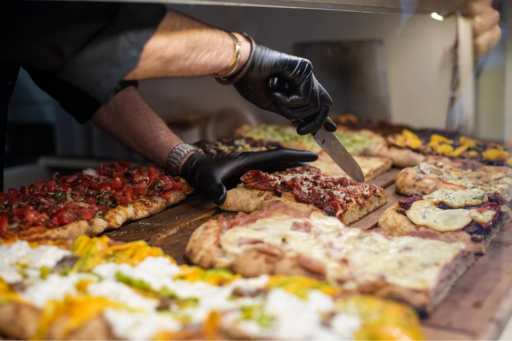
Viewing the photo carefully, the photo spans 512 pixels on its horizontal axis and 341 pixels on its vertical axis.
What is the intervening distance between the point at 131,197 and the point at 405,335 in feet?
7.42

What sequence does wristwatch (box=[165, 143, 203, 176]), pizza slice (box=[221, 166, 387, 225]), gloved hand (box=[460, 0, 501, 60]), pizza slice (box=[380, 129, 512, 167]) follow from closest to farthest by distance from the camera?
pizza slice (box=[221, 166, 387, 225])
gloved hand (box=[460, 0, 501, 60])
wristwatch (box=[165, 143, 203, 176])
pizza slice (box=[380, 129, 512, 167])

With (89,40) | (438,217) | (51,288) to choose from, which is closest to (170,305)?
(51,288)

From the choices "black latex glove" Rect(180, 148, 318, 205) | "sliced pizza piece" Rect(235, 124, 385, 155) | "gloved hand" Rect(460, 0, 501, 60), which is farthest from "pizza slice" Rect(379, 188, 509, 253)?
"sliced pizza piece" Rect(235, 124, 385, 155)

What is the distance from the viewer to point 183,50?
2.58 meters

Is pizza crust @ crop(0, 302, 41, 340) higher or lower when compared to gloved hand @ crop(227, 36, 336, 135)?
lower

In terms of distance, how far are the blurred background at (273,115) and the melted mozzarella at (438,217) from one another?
2.72 metres

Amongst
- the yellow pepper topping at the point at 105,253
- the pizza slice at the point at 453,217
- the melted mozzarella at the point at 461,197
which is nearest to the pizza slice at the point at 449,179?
the melted mozzarella at the point at 461,197

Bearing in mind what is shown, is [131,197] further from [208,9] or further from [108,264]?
[208,9]

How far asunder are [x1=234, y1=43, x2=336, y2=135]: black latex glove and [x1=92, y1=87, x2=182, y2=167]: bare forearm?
3.48ft

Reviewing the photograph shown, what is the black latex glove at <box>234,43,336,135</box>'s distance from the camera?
3.13m

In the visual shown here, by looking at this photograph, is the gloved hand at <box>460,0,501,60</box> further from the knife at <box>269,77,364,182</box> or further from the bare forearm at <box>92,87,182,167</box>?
the bare forearm at <box>92,87,182,167</box>

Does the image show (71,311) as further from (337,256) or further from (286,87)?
(286,87)

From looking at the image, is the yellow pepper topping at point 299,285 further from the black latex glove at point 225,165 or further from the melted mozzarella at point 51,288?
the black latex glove at point 225,165

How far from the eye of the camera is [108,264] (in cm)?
224
